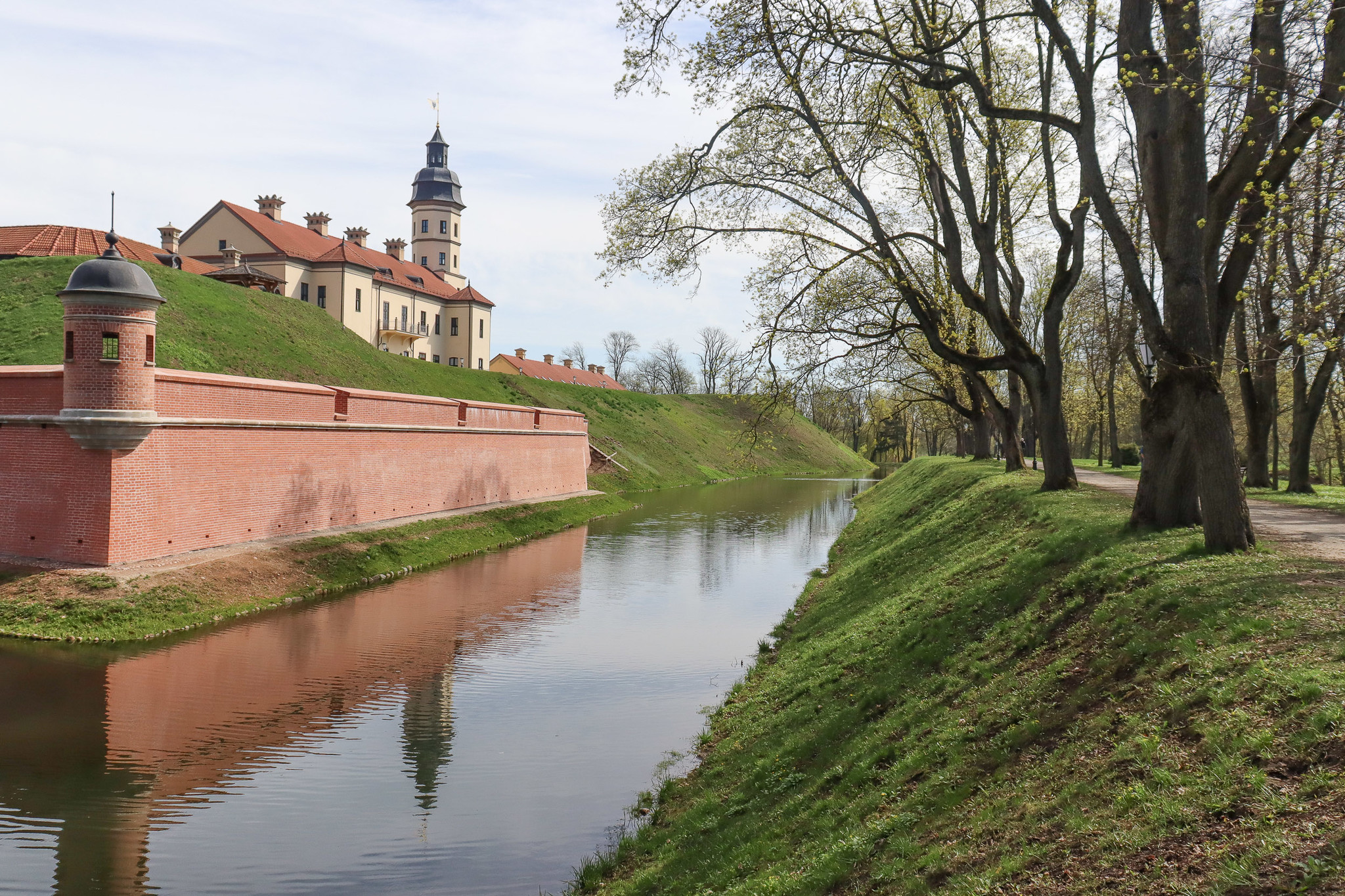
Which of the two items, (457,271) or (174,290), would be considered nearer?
(174,290)

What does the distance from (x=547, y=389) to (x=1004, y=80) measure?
46.3 metres

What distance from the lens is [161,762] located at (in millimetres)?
9008

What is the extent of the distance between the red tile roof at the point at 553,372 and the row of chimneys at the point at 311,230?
536 inches

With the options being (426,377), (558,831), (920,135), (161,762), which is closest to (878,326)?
(920,135)

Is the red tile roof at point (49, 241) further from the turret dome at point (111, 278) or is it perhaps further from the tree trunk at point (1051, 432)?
the tree trunk at point (1051, 432)

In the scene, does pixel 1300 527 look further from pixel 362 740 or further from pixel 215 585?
pixel 215 585

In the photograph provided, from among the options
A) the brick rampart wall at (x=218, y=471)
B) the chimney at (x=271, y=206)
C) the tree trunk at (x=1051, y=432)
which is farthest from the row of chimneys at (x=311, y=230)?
the tree trunk at (x=1051, y=432)

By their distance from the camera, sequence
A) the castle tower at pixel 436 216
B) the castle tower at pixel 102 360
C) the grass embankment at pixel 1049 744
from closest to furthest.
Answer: the grass embankment at pixel 1049 744 → the castle tower at pixel 102 360 → the castle tower at pixel 436 216

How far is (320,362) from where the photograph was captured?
37.1 m

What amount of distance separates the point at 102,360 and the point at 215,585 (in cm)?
436

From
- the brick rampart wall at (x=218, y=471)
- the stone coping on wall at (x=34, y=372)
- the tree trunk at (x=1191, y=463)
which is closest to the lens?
the tree trunk at (x=1191, y=463)

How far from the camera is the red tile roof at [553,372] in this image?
75.1 meters

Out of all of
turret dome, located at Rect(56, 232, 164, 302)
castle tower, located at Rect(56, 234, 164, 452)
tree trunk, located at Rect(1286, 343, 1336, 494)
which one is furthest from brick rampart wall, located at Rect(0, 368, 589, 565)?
tree trunk, located at Rect(1286, 343, 1336, 494)

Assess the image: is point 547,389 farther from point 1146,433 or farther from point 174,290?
point 1146,433
